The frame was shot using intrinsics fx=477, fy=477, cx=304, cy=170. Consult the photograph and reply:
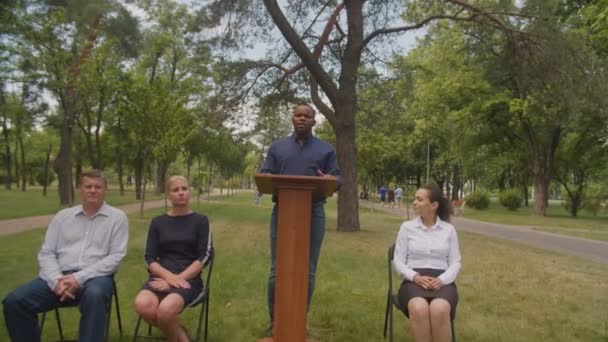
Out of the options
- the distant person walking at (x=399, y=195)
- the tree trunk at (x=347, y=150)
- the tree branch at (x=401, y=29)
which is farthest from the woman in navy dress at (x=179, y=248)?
the distant person walking at (x=399, y=195)

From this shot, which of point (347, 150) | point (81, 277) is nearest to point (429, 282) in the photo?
point (81, 277)

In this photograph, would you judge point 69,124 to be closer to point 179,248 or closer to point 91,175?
point 91,175

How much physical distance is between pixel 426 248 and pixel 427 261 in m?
0.10

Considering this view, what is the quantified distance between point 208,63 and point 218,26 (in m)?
1.28

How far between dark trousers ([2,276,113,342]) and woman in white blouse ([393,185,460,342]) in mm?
2180

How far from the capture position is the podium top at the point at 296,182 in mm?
2938

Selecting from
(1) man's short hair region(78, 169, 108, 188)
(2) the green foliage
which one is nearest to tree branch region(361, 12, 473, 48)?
(1) man's short hair region(78, 169, 108, 188)

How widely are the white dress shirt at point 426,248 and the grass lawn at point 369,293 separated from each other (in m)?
0.88

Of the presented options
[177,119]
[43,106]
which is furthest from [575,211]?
[43,106]

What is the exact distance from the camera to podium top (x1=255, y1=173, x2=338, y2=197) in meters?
2.94

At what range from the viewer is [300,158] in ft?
12.9

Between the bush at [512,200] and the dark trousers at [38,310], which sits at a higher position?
the dark trousers at [38,310]

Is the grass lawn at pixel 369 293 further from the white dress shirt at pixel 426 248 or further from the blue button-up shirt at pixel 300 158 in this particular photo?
the blue button-up shirt at pixel 300 158

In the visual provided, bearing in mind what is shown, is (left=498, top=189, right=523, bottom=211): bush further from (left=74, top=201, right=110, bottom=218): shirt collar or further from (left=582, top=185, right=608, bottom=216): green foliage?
(left=74, top=201, right=110, bottom=218): shirt collar
